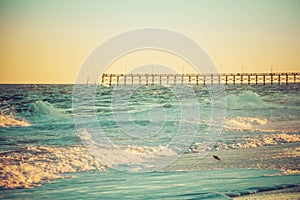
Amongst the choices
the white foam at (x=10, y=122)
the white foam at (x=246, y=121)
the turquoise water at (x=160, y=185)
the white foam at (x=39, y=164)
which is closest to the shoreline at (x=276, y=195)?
the turquoise water at (x=160, y=185)

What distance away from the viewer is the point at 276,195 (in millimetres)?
9008

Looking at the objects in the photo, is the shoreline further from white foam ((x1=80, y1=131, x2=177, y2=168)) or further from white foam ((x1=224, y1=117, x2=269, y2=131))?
white foam ((x1=224, y1=117, x2=269, y2=131))

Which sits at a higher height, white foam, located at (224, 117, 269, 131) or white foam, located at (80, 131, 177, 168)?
white foam, located at (224, 117, 269, 131)

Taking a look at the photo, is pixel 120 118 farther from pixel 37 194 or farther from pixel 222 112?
pixel 37 194

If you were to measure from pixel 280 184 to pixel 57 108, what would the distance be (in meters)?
22.1

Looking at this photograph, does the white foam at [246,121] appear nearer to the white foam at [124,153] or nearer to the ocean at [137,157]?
the ocean at [137,157]

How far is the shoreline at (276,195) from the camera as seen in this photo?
882 centimetres

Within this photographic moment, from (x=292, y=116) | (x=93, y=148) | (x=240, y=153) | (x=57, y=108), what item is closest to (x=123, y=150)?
(x=93, y=148)

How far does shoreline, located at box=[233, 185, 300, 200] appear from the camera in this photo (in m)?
8.82

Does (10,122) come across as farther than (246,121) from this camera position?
No

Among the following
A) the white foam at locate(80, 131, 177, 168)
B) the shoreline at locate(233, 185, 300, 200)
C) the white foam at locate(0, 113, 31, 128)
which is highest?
the white foam at locate(0, 113, 31, 128)

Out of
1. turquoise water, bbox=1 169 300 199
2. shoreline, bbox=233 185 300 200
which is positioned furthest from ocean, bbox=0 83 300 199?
shoreline, bbox=233 185 300 200

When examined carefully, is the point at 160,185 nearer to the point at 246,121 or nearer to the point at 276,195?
the point at 276,195

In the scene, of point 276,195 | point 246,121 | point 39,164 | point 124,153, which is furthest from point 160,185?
point 246,121
